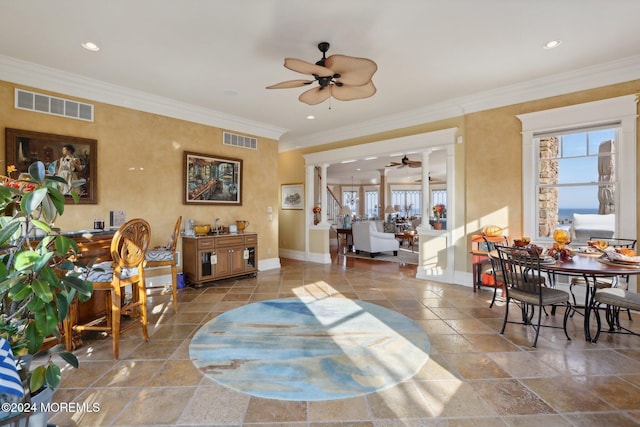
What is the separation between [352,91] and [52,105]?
12.6ft

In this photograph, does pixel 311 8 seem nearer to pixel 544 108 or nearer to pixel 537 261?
pixel 537 261

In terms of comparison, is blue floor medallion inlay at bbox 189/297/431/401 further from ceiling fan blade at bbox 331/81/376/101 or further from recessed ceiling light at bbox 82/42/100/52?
recessed ceiling light at bbox 82/42/100/52

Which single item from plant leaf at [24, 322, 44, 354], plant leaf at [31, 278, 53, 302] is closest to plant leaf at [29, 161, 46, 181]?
plant leaf at [31, 278, 53, 302]

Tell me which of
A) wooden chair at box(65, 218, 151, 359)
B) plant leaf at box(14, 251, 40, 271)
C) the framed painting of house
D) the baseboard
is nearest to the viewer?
plant leaf at box(14, 251, 40, 271)

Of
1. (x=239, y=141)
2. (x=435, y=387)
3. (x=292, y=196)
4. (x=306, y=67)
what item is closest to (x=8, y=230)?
(x=306, y=67)

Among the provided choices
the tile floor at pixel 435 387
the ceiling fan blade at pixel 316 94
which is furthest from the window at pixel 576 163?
the ceiling fan blade at pixel 316 94

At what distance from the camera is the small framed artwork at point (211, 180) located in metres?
5.15

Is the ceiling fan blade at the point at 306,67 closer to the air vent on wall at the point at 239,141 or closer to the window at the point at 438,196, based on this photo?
the air vent on wall at the point at 239,141

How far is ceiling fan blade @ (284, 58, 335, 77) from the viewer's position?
2.76 meters

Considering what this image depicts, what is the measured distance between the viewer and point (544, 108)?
165 inches

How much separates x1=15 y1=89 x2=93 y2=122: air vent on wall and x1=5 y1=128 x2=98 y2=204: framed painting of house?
1.02 ft

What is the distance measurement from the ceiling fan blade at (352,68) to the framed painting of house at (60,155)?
317cm

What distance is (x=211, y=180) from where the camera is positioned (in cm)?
544

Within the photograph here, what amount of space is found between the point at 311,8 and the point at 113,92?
331cm
